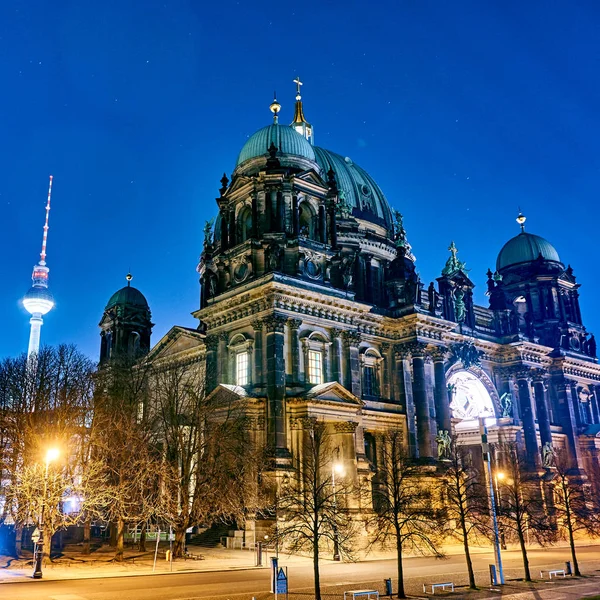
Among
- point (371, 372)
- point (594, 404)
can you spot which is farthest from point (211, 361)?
point (594, 404)

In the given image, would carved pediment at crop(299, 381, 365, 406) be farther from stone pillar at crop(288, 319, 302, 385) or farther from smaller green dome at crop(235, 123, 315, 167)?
smaller green dome at crop(235, 123, 315, 167)

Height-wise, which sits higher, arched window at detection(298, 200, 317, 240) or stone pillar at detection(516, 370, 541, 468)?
arched window at detection(298, 200, 317, 240)

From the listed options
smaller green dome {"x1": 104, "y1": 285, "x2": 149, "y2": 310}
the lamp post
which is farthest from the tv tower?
the lamp post

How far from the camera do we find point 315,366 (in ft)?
184

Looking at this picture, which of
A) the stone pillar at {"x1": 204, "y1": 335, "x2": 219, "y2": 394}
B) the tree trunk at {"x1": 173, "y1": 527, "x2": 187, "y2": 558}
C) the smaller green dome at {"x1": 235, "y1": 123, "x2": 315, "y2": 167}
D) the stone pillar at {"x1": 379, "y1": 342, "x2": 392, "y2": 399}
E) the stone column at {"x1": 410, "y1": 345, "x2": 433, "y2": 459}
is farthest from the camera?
the stone pillar at {"x1": 379, "y1": 342, "x2": 392, "y2": 399}

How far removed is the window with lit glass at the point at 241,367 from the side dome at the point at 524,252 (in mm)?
47104

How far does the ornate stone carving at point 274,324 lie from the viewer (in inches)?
2074

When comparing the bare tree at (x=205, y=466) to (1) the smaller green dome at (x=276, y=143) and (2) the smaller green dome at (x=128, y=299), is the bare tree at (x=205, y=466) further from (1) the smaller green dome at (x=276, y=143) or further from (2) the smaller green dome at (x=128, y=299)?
(2) the smaller green dome at (x=128, y=299)

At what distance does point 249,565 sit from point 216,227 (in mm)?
46124

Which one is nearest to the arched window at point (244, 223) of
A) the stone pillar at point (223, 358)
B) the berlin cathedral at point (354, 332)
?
the berlin cathedral at point (354, 332)

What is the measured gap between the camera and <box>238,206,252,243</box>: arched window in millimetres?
59344

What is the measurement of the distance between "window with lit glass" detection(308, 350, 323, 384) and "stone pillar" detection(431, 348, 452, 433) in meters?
13.9

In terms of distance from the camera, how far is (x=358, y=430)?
56.8m

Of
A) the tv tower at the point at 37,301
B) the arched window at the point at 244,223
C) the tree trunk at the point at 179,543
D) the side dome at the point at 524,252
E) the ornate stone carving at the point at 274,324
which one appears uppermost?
the tv tower at the point at 37,301
